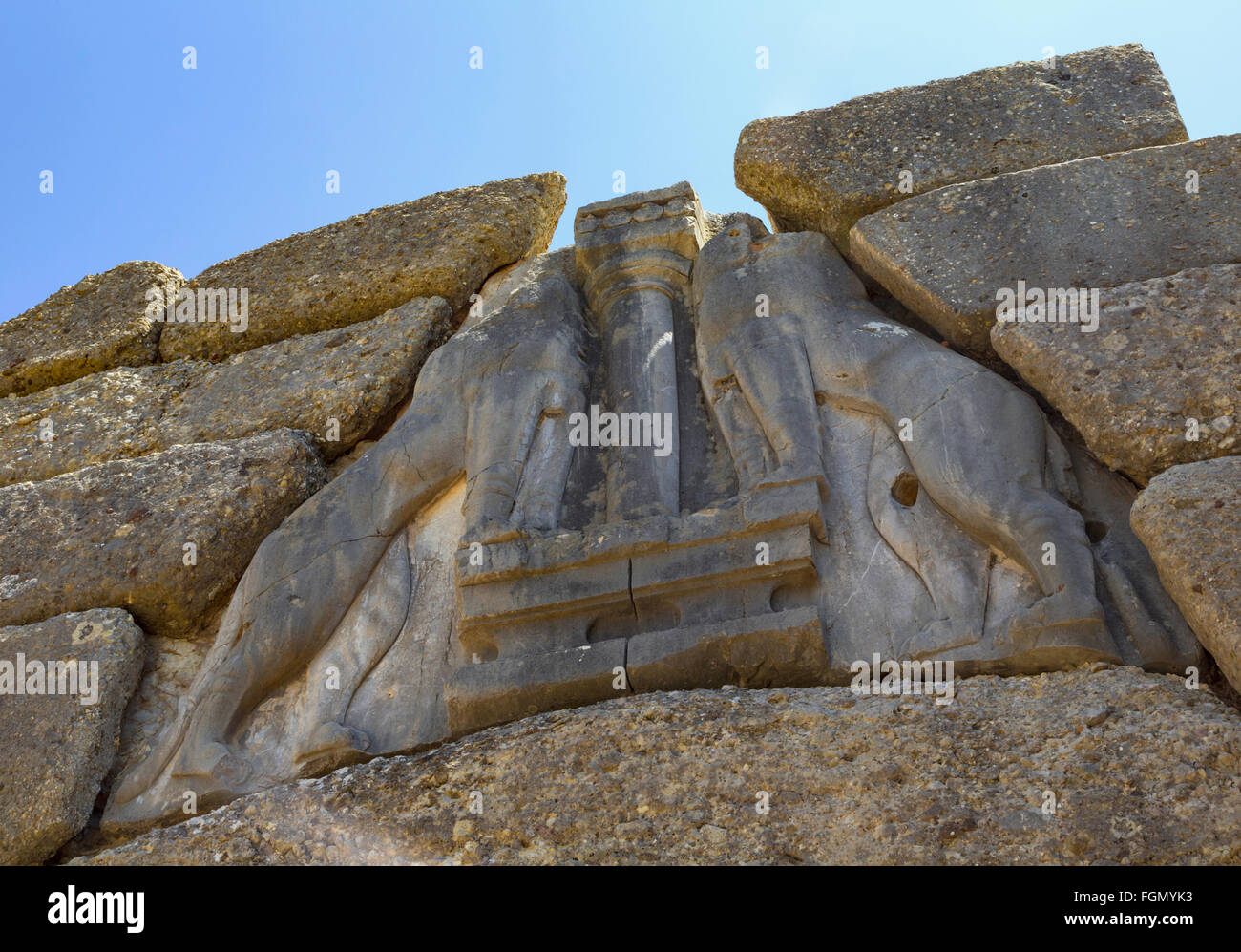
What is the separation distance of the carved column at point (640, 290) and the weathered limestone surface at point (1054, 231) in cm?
67

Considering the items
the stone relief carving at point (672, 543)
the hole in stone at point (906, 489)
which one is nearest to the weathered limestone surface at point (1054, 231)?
the stone relief carving at point (672, 543)

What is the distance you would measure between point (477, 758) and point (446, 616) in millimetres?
729

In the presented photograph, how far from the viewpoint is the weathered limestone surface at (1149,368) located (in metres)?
3.42

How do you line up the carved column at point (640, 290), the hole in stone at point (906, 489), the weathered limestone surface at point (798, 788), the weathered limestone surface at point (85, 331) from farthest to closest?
the weathered limestone surface at point (85, 331) → the carved column at point (640, 290) → the hole in stone at point (906, 489) → the weathered limestone surface at point (798, 788)

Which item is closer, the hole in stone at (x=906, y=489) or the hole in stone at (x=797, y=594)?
the hole in stone at (x=797, y=594)

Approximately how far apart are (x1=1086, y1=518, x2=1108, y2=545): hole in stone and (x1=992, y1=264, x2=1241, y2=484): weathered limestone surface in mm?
181

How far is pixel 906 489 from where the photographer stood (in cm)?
388

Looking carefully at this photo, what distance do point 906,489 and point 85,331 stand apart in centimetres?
356

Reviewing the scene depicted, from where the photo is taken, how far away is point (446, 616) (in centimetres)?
398

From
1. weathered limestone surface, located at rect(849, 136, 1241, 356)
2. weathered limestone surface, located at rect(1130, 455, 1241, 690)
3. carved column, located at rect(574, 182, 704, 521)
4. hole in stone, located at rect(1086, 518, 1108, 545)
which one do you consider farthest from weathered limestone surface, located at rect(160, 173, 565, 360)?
weathered limestone surface, located at rect(1130, 455, 1241, 690)

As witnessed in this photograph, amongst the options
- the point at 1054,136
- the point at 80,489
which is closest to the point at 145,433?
the point at 80,489

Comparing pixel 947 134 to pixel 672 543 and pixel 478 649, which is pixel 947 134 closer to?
pixel 672 543

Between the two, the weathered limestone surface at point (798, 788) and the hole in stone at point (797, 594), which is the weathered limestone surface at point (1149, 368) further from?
the hole in stone at point (797, 594)
